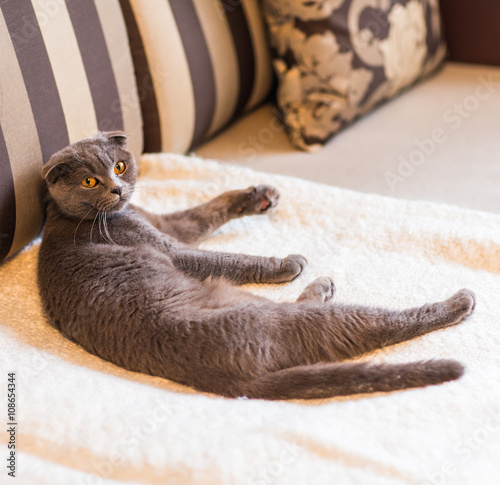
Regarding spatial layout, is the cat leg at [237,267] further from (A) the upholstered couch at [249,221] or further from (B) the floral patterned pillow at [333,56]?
(B) the floral patterned pillow at [333,56]

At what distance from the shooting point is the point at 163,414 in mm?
855

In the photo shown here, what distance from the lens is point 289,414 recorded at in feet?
2.78

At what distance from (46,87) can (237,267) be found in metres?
0.59

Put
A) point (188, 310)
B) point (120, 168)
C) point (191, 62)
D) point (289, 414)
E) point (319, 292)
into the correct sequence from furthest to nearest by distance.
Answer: point (191, 62) < point (120, 168) < point (319, 292) < point (188, 310) < point (289, 414)

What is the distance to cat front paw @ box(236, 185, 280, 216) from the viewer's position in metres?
1.40

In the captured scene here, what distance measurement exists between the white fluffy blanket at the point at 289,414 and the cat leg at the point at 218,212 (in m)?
0.23

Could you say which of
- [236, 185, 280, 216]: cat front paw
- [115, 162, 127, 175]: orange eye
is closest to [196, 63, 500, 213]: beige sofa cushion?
[236, 185, 280, 216]: cat front paw

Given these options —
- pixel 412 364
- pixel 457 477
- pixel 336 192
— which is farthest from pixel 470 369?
pixel 336 192

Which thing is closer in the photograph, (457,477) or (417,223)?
(457,477)

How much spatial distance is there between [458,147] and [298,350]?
0.99 metres

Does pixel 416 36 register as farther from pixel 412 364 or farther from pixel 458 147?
pixel 412 364

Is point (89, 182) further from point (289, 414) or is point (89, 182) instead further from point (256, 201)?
point (289, 414)

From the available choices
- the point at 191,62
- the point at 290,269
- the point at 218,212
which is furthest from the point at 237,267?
the point at 191,62

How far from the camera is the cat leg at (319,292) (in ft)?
3.60
